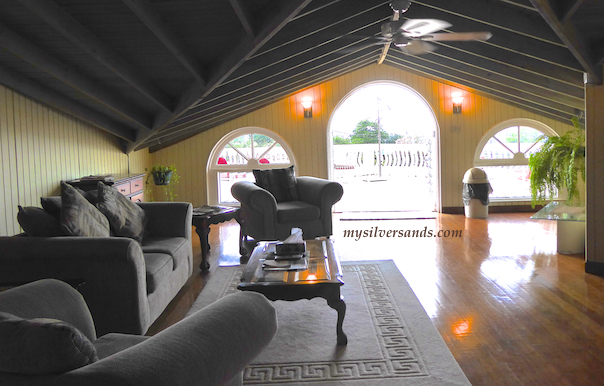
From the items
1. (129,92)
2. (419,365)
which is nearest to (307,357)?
(419,365)

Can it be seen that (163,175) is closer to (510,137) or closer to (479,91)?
(479,91)

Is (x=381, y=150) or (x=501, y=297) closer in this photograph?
(x=501, y=297)

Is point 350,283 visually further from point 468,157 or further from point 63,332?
point 468,157

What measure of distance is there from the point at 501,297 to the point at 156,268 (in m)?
2.51

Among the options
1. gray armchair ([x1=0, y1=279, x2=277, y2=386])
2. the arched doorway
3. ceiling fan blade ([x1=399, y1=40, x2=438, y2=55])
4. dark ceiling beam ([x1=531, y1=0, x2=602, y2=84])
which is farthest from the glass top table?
gray armchair ([x1=0, y1=279, x2=277, y2=386])

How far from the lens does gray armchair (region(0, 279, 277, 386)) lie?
3.85 feet

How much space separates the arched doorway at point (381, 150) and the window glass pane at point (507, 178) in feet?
3.42

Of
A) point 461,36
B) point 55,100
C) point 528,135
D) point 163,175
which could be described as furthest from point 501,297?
point 163,175

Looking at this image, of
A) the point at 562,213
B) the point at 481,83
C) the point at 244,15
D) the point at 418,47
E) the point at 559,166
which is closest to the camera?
the point at 244,15

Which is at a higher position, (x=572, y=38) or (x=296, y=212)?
(x=572, y=38)

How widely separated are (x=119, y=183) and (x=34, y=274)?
2937mm

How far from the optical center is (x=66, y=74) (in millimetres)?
4129

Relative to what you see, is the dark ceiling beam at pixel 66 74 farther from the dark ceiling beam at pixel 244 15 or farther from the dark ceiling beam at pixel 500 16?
the dark ceiling beam at pixel 500 16

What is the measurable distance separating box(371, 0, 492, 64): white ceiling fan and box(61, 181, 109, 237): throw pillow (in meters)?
2.82
